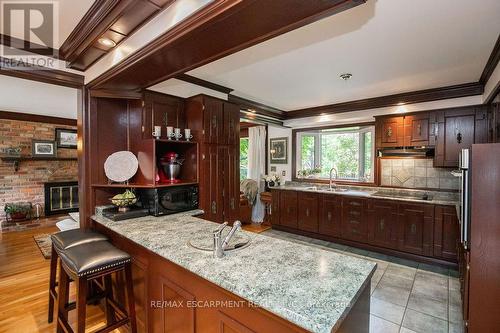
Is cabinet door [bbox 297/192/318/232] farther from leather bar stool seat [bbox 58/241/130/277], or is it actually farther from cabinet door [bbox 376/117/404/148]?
leather bar stool seat [bbox 58/241/130/277]

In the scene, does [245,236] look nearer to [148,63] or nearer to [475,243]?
[148,63]

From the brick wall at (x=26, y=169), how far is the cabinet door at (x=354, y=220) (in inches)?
257

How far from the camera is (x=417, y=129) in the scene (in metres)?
3.66

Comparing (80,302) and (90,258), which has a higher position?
(90,258)

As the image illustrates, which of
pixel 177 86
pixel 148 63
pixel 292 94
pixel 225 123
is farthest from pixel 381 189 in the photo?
pixel 148 63

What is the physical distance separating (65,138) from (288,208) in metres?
5.64

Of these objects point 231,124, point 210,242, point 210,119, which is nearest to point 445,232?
point 231,124

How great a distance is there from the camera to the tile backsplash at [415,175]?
372 cm

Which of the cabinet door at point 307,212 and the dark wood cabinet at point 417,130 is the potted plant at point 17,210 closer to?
the cabinet door at point 307,212

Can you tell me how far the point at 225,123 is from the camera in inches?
120

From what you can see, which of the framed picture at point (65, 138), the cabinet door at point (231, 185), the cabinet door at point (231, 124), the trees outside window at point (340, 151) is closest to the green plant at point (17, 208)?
the framed picture at point (65, 138)

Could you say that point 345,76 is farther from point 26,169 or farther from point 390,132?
point 26,169

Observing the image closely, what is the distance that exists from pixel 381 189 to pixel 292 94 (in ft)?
7.53

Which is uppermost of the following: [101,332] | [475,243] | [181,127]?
[181,127]
